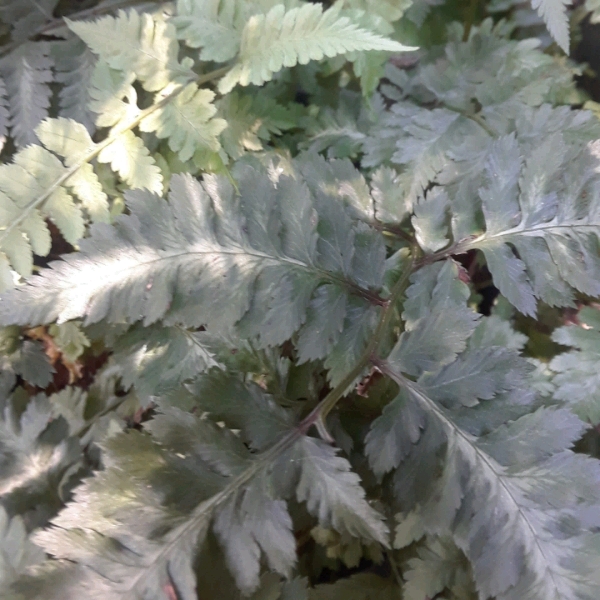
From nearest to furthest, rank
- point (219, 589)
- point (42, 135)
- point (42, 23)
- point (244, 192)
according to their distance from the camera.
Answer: point (219, 589)
point (244, 192)
point (42, 135)
point (42, 23)

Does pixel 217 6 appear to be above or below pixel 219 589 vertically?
above

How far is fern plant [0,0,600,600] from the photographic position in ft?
1.67

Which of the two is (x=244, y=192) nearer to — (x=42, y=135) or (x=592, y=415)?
(x=42, y=135)

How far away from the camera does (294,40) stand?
71 centimetres

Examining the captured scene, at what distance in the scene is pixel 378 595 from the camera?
75cm

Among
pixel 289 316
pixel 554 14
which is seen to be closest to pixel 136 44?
pixel 289 316

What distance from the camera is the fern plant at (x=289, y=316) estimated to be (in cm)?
51

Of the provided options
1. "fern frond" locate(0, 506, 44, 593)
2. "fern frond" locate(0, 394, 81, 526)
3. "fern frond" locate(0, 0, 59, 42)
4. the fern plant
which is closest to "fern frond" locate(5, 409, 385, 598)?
the fern plant

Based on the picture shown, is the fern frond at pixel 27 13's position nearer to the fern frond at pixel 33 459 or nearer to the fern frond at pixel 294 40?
the fern frond at pixel 294 40

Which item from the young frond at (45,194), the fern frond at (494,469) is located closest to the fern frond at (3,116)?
the young frond at (45,194)

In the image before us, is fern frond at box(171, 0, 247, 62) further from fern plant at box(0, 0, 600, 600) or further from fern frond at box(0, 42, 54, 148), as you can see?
fern frond at box(0, 42, 54, 148)

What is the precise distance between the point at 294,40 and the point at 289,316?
1.37 ft

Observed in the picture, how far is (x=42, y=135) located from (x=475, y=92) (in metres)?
0.75

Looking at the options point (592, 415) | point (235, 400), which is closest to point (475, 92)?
point (592, 415)
